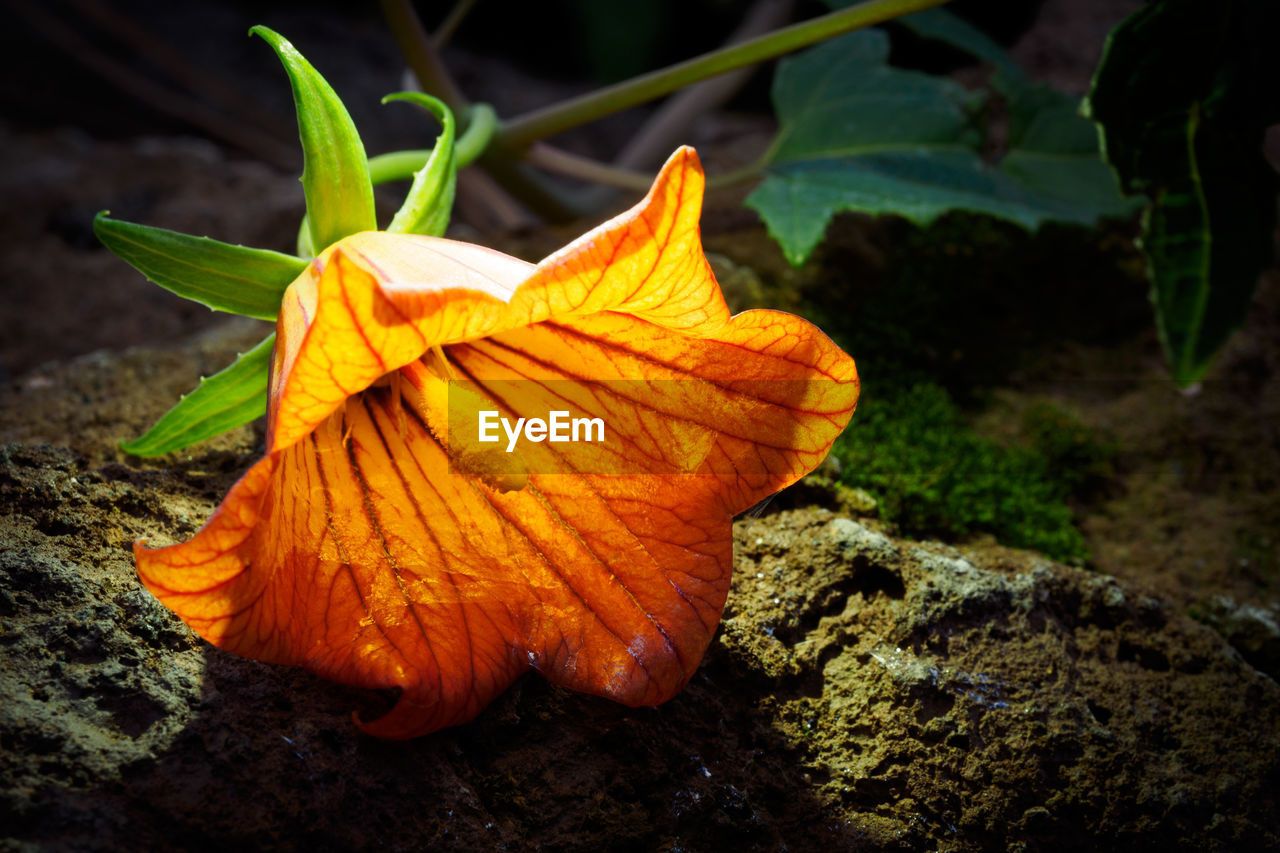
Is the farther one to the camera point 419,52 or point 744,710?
point 419,52

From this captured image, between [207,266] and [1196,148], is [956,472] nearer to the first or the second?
[1196,148]

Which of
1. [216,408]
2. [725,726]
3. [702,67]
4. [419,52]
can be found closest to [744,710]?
[725,726]

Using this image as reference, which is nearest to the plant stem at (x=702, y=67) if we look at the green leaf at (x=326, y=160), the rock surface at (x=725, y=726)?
the green leaf at (x=326, y=160)

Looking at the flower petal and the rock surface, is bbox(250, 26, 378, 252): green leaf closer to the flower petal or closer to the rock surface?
the flower petal

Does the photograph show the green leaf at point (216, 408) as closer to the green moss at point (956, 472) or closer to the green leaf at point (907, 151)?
the green moss at point (956, 472)

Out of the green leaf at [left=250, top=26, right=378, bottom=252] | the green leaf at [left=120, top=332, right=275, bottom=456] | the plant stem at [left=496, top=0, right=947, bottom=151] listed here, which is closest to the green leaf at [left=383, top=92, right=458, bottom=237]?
the green leaf at [left=250, top=26, right=378, bottom=252]
